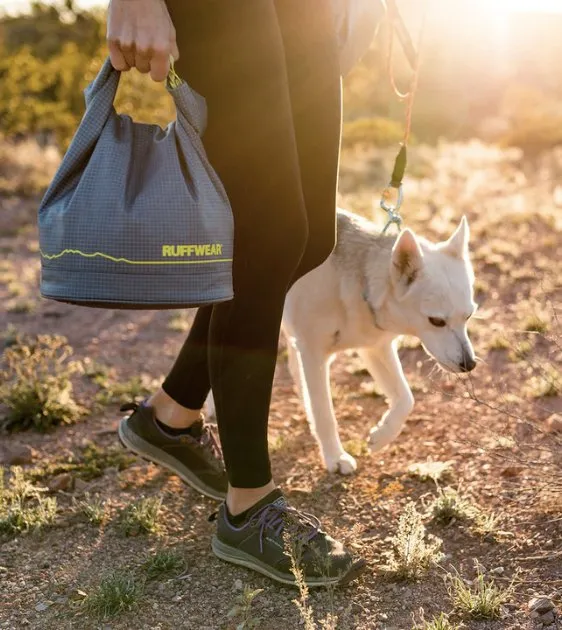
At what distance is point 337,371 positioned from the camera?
16.7ft

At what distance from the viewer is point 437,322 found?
11.5 feet

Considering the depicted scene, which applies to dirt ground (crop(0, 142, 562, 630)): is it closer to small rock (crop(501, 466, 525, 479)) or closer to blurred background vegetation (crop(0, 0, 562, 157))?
small rock (crop(501, 466, 525, 479))

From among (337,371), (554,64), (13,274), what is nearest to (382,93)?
(554,64)

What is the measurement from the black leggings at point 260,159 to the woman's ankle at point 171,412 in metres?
0.62

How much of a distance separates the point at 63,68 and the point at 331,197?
A: 17.4 metres

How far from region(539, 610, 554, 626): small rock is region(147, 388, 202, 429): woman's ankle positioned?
58.3 inches

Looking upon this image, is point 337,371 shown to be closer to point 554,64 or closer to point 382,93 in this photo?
point 382,93

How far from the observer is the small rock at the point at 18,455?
3.73 meters

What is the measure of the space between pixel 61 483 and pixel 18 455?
1.40 feet

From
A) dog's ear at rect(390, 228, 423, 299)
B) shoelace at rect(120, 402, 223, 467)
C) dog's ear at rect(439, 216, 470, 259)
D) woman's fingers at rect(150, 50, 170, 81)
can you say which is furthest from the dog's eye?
woman's fingers at rect(150, 50, 170, 81)

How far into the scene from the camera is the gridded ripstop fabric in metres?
2.04

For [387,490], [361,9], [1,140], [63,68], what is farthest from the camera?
[63,68]

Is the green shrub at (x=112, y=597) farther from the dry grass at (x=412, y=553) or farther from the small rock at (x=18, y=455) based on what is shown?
the small rock at (x=18, y=455)

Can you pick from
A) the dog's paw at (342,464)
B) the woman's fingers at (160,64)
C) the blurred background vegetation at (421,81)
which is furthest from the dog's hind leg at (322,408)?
the blurred background vegetation at (421,81)
